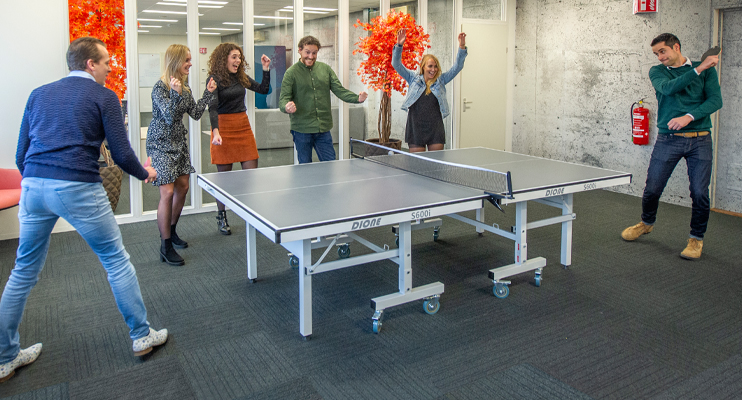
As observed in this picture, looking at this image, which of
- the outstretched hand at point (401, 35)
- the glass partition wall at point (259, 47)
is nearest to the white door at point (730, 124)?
the glass partition wall at point (259, 47)

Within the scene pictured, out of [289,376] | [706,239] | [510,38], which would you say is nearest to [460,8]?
[510,38]

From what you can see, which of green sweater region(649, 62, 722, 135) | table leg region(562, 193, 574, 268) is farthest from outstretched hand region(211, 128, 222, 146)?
green sweater region(649, 62, 722, 135)

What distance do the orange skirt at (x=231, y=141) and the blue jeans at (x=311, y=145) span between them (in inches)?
20.6

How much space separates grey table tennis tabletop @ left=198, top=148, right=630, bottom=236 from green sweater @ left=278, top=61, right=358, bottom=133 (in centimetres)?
138

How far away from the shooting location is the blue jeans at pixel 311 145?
5.64 m

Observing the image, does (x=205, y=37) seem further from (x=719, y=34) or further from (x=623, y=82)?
(x=719, y=34)

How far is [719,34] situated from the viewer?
5.78 meters

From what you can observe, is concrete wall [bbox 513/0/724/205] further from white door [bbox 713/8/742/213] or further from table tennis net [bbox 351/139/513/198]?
table tennis net [bbox 351/139/513/198]

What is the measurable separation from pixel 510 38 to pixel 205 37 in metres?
4.13

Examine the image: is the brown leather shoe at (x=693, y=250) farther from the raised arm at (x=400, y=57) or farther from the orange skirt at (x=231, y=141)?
the orange skirt at (x=231, y=141)

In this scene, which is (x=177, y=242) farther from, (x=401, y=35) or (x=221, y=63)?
(x=401, y=35)

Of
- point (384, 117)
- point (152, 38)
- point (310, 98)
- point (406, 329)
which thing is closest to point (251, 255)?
point (406, 329)

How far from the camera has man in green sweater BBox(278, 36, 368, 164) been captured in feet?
18.0

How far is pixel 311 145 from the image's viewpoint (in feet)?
18.8
